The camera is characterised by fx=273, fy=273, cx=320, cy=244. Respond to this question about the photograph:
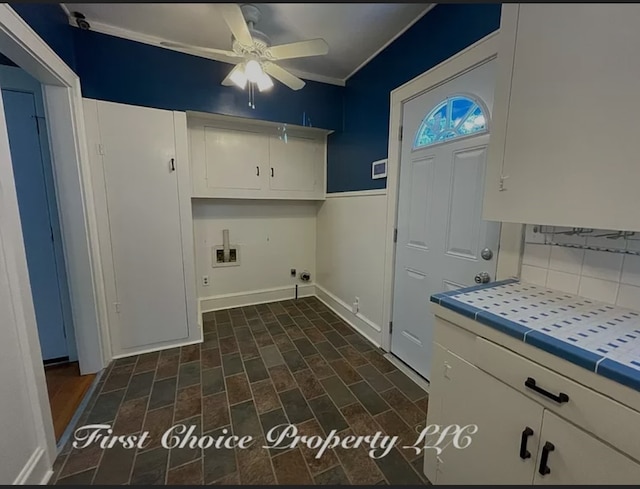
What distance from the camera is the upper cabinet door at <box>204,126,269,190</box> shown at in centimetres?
297

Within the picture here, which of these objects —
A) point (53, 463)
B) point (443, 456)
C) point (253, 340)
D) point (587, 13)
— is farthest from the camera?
point (253, 340)

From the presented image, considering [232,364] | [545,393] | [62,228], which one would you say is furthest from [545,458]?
[62,228]

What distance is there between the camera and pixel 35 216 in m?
2.06

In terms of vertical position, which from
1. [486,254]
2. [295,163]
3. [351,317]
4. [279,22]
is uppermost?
[279,22]

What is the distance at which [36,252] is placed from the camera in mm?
2094

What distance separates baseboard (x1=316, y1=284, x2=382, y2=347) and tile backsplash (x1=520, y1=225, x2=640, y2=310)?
1.45 meters

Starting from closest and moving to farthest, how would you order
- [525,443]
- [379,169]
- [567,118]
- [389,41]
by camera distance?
[525,443], [567,118], [389,41], [379,169]

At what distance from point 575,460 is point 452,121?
66.7 inches

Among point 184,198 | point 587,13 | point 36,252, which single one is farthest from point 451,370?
point 36,252

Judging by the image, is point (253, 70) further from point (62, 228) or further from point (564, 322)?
point (564, 322)

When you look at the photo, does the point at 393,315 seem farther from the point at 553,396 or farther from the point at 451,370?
the point at 553,396

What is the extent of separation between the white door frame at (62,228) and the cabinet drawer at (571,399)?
1.98 metres

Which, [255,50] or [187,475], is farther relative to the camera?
[255,50]

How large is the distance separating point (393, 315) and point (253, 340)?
4.36 feet
